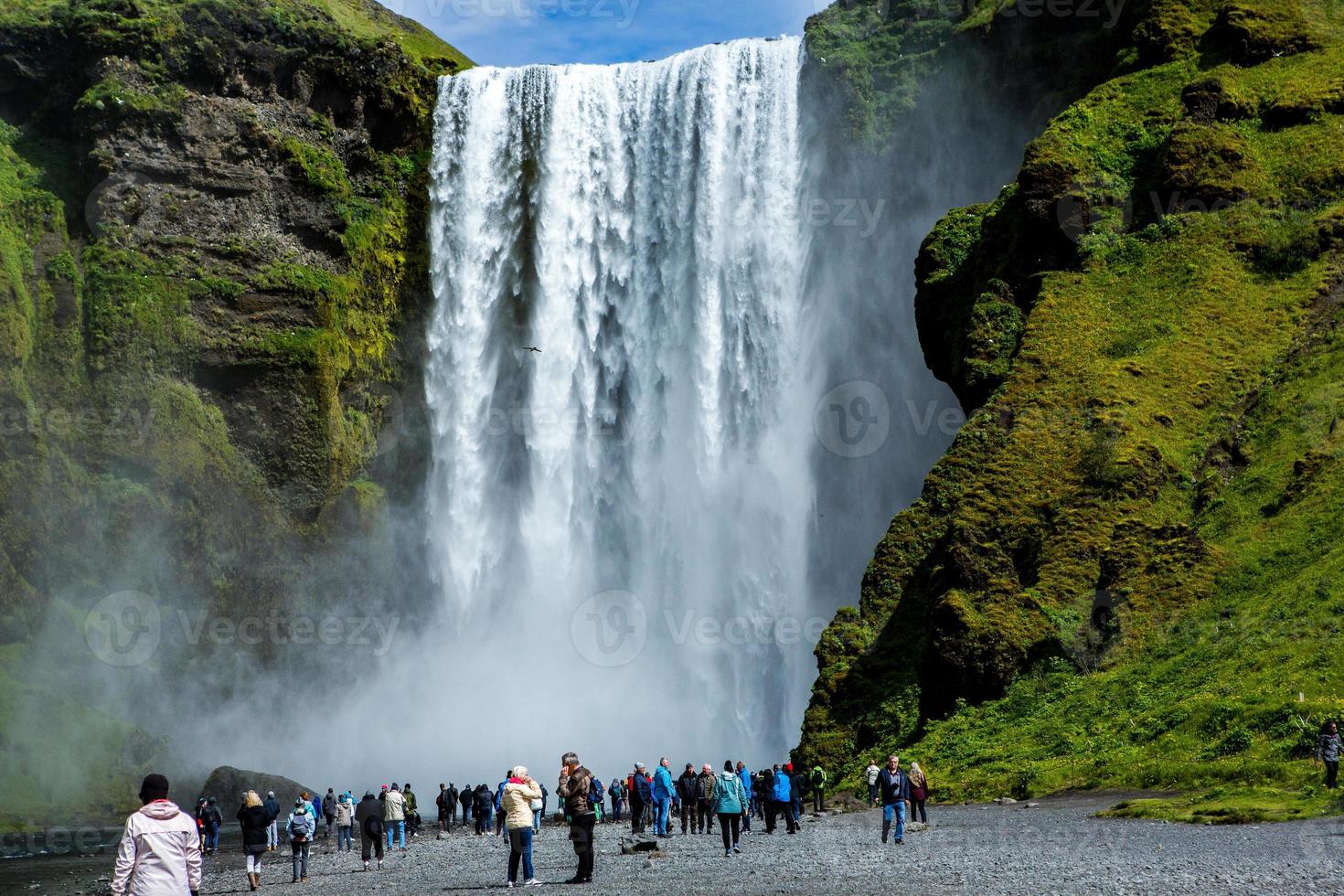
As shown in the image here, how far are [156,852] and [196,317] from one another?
51.0 metres

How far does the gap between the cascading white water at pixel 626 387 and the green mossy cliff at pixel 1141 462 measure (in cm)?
1315

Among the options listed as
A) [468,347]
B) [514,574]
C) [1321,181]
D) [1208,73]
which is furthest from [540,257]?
[1321,181]

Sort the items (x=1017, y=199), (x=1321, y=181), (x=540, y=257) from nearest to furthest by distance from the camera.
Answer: (x=1321, y=181), (x=1017, y=199), (x=540, y=257)

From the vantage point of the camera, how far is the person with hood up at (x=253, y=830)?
26.3m

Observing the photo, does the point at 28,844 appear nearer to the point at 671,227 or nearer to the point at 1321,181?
the point at 671,227

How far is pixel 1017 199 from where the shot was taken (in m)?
46.2

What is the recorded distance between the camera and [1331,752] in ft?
73.7

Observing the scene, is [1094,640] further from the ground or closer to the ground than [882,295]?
closer to the ground

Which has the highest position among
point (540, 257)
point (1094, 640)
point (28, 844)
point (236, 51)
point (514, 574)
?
point (236, 51)

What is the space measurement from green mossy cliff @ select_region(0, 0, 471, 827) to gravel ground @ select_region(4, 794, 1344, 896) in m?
26.8

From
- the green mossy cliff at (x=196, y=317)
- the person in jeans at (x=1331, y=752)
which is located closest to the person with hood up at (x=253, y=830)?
the person in jeans at (x=1331, y=752)

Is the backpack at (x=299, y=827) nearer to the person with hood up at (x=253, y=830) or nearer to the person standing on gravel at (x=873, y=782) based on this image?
the person with hood up at (x=253, y=830)

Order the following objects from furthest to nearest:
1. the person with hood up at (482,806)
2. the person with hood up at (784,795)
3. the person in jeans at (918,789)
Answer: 1. the person with hood up at (482,806)
2. the person with hood up at (784,795)
3. the person in jeans at (918,789)

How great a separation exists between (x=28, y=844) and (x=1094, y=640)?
3298 centimetres
